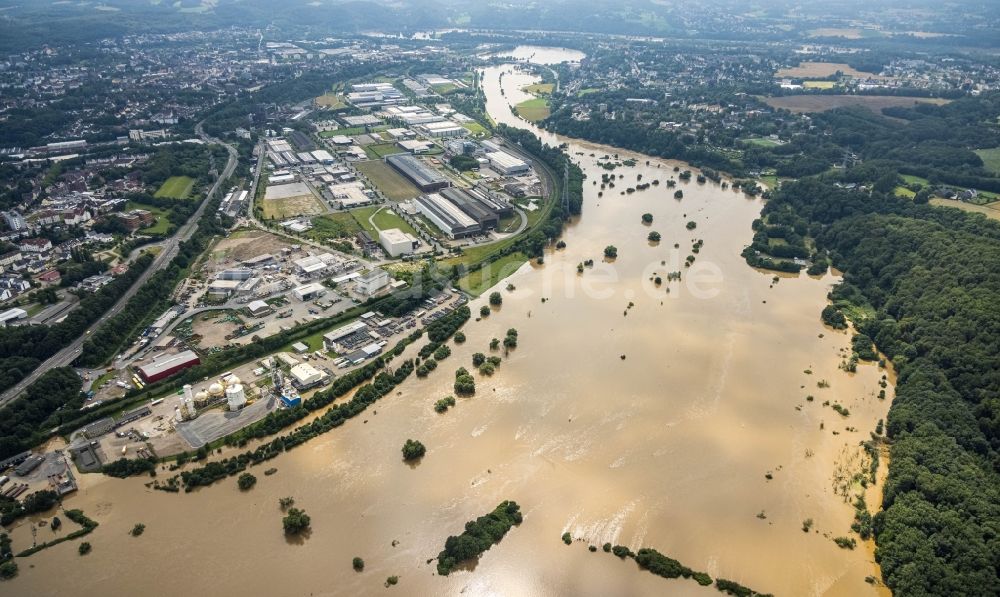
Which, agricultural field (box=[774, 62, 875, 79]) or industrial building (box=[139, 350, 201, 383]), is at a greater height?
→ agricultural field (box=[774, 62, 875, 79])

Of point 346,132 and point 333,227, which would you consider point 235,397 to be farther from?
point 346,132

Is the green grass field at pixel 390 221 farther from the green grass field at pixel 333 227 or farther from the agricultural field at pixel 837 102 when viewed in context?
the agricultural field at pixel 837 102

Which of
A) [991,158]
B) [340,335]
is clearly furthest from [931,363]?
[991,158]

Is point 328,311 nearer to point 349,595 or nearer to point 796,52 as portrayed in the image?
point 349,595

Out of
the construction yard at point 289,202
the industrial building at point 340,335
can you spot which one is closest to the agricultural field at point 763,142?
the construction yard at point 289,202

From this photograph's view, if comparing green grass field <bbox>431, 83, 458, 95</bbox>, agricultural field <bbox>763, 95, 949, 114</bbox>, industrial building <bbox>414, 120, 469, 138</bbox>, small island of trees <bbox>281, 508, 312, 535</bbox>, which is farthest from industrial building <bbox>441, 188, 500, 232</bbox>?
agricultural field <bbox>763, 95, 949, 114</bbox>

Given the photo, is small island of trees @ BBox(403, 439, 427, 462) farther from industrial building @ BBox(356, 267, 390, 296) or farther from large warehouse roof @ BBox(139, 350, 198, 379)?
industrial building @ BBox(356, 267, 390, 296)

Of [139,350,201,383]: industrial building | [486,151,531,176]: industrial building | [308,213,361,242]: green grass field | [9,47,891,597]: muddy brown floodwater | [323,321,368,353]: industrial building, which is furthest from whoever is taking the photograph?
[486,151,531,176]: industrial building
